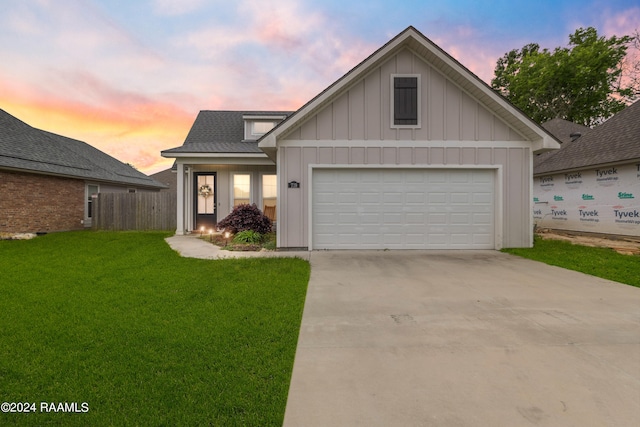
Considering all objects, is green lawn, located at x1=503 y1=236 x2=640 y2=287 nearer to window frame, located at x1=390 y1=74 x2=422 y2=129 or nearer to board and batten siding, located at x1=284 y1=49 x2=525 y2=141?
board and batten siding, located at x1=284 y1=49 x2=525 y2=141

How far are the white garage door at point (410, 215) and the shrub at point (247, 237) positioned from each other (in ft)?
6.76

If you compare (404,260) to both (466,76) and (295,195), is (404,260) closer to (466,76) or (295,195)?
(295,195)

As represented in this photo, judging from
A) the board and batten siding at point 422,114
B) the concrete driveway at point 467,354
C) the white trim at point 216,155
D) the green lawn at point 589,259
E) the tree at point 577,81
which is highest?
the tree at point 577,81

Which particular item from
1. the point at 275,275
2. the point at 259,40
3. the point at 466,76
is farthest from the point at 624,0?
the point at 275,275

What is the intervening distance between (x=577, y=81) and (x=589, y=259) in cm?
2541

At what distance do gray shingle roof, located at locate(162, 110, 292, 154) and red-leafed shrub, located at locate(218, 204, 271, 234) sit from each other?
8.71 feet

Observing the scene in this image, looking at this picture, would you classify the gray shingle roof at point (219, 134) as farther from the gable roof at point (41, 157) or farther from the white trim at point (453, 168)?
the gable roof at point (41, 157)

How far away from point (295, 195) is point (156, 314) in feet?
16.7

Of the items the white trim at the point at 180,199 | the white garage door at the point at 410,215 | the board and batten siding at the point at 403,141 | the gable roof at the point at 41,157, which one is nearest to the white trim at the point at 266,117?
the white trim at the point at 180,199

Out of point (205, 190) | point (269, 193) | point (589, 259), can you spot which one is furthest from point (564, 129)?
point (205, 190)

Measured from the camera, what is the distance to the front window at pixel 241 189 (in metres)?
11.6

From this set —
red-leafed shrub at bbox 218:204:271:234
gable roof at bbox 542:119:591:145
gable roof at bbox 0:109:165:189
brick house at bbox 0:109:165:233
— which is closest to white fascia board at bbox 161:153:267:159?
red-leafed shrub at bbox 218:204:271:234

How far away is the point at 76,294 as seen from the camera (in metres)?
4.22

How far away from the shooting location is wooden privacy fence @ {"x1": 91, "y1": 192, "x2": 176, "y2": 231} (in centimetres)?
1317
